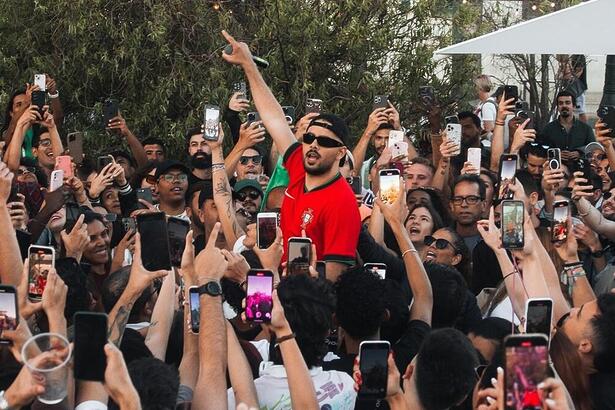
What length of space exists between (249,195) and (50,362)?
5.29 metres

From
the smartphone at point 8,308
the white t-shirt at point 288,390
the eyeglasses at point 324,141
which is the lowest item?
the white t-shirt at point 288,390

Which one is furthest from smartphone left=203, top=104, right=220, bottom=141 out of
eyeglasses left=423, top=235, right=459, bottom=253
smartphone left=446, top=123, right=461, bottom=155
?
smartphone left=446, top=123, right=461, bottom=155

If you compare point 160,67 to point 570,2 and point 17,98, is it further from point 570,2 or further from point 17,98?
point 570,2

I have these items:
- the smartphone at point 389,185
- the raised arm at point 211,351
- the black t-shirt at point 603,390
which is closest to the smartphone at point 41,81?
the smartphone at point 389,185

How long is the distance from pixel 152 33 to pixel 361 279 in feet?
24.7

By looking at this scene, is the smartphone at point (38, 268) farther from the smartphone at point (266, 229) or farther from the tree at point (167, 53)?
the tree at point (167, 53)

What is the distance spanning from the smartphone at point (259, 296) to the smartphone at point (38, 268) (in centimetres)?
91

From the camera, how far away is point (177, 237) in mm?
6410

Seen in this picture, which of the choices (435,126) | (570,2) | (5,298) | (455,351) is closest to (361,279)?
(455,351)

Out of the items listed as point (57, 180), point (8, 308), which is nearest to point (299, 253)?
point (8, 308)

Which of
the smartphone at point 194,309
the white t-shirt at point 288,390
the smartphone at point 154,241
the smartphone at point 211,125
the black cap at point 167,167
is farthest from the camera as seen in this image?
the black cap at point 167,167

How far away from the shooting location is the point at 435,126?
1166 centimetres

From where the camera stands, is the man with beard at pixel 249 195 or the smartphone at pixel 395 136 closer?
the man with beard at pixel 249 195

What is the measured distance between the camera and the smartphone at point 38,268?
5.54 metres
